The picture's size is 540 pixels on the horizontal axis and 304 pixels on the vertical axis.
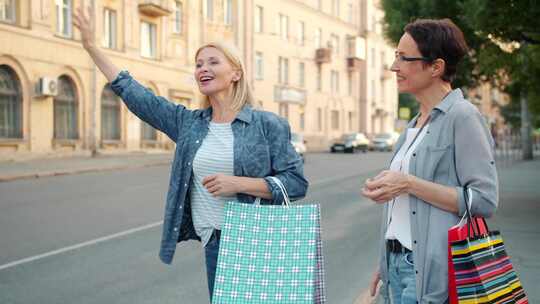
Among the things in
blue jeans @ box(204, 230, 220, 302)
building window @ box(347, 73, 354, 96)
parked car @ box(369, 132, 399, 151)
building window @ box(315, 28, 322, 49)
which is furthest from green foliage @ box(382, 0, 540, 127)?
building window @ box(347, 73, 354, 96)

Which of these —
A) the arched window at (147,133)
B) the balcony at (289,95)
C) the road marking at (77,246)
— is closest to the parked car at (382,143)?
the balcony at (289,95)

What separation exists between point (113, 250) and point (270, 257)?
16.9 ft

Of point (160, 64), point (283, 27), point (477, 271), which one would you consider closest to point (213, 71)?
point (477, 271)

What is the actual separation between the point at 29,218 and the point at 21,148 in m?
14.1

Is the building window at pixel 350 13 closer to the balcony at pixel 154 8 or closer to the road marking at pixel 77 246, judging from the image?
the balcony at pixel 154 8

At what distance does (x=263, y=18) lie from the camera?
134 ft

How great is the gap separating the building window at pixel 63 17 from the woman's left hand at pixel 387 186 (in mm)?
24799

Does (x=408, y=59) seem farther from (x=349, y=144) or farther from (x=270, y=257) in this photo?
(x=349, y=144)

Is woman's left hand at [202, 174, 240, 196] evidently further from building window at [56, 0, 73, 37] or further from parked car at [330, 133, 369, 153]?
parked car at [330, 133, 369, 153]

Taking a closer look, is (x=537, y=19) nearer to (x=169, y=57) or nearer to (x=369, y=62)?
(x=169, y=57)

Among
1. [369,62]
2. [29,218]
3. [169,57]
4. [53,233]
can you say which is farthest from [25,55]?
[369,62]

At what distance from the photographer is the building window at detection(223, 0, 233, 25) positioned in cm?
3706

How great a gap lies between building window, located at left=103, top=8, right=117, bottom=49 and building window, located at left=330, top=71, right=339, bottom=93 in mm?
26861

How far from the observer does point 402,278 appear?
244 cm
